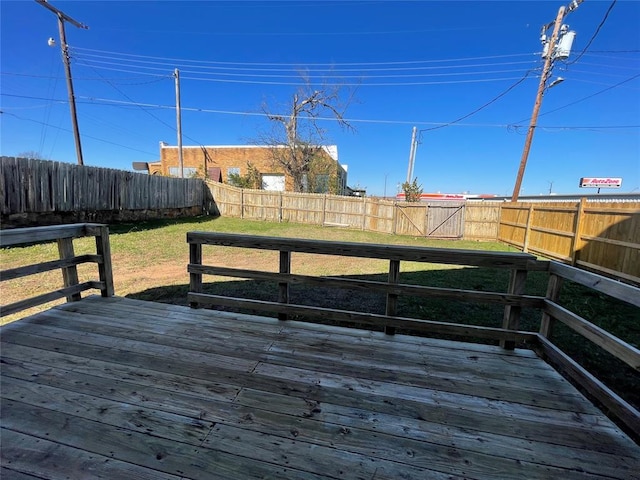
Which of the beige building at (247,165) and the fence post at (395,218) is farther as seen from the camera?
the beige building at (247,165)

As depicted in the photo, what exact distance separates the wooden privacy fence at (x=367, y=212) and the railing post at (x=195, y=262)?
1210cm

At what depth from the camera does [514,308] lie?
2.44m

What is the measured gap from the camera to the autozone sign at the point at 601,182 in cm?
3294

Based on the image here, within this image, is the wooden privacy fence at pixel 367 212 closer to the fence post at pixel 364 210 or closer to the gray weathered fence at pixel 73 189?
the fence post at pixel 364 210

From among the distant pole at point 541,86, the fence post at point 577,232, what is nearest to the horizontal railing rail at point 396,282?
the fence post at point 577,232

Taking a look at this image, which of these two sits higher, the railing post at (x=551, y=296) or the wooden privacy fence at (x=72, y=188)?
the wooden privacy fence at (x=72, y=188)

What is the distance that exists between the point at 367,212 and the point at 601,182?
35.7 metres

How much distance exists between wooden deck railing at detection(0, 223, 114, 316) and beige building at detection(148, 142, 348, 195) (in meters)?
17.5

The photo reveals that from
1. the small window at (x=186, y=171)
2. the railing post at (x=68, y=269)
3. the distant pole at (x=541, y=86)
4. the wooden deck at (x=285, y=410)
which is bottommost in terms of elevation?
the wooden deck at (x=285, y=410)

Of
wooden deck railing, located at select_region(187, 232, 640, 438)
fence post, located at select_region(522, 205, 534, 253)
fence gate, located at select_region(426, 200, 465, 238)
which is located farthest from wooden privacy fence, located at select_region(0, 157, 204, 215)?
fence post, located at select_region(522, 205, 534, 253)

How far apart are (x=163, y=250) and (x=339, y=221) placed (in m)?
9.03

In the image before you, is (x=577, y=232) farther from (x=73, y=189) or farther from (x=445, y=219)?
(x=73, y=189)

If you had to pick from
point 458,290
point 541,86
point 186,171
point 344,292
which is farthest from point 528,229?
point 186,171

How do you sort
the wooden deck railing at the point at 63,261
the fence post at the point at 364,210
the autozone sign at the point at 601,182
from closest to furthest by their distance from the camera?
the wooden deck railing at the point at 63,261
the fence post at the point at 364,210
the autozone sign at the point at 601,182
